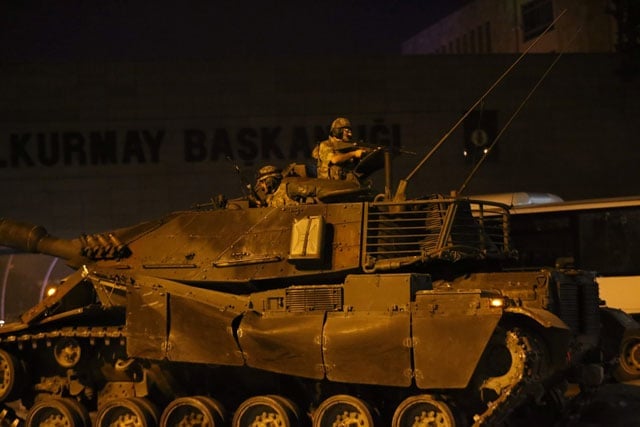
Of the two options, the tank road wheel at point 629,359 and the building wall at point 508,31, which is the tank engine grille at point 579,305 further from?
the building wall at point 508,31

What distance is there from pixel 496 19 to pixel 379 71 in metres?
20.9

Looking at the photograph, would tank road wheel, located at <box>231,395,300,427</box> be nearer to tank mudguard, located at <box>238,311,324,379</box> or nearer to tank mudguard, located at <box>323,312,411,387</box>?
tank mudguard, located at <box>238,311,324,379</box>

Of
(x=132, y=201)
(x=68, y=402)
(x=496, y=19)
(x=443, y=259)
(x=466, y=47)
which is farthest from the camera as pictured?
(x=466, y=47)

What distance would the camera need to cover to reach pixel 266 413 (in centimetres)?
1076

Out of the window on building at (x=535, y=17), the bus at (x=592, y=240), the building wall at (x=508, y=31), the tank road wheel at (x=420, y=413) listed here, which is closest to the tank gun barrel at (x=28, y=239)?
the tank road wheel at (x=420, y=413)

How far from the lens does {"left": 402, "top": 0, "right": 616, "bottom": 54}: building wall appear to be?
33.9m

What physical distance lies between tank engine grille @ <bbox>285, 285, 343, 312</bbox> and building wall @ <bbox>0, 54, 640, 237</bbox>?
1458 centimetres

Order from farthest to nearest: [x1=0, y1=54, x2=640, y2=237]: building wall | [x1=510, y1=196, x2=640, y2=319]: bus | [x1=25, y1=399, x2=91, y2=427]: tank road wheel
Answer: [x1=0, y1=54, x2=640, y2=237]: building wall → [x1=510, y1=196, x2=640, y2=319]: bus → [x1=25, y1=399, x2=91, y2=427]: tank road wheel

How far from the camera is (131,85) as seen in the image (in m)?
25.7

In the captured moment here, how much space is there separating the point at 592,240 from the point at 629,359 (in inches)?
107

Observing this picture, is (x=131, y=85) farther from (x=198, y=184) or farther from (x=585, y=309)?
(x=585, y=309)

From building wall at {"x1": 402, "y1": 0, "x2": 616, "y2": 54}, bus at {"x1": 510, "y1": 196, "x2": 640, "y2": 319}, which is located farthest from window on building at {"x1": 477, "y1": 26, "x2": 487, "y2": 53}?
bus at {"x1": 510, "y1": 196, "x2": 640, "y2": 319}

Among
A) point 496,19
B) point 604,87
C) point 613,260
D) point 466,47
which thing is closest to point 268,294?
point 613,260

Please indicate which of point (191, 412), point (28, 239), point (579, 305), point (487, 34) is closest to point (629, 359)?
point (579, 305)
